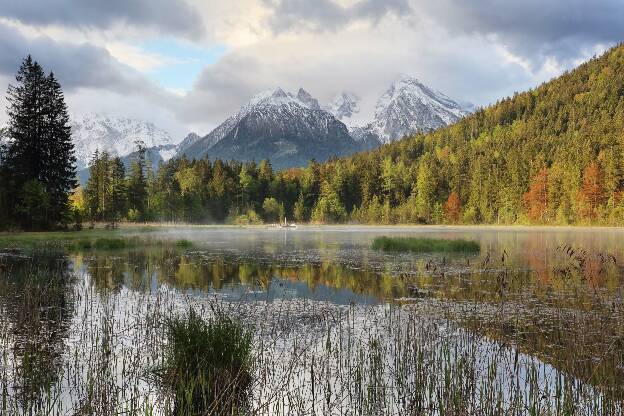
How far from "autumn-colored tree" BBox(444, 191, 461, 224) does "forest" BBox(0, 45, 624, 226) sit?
1.01 ft

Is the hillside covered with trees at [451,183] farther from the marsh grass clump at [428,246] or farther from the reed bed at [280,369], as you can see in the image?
the reed bed at [280,369]

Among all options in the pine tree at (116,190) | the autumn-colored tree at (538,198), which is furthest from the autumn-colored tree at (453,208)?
the pine tree at (116,190)

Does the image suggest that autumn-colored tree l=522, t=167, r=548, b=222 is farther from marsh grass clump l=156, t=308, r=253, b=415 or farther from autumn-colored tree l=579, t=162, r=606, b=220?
marsh grass clump l=156, t=308, r=253, b=415

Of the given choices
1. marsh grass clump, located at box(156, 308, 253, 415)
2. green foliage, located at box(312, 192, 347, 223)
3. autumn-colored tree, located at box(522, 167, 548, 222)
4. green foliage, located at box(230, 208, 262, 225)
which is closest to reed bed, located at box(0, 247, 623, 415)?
marsh grass clump, located at box(156, 308, 253, 415)

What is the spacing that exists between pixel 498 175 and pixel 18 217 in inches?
4617

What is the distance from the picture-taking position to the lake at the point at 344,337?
8.67 meters

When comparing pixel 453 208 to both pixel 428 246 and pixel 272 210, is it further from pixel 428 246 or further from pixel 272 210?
pixel 428 246

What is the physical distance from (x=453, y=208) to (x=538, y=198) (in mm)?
23086

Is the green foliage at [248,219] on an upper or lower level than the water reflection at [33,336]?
upper

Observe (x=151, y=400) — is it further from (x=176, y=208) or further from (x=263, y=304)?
(x=176, y=208)

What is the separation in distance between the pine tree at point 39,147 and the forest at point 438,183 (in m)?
33.0

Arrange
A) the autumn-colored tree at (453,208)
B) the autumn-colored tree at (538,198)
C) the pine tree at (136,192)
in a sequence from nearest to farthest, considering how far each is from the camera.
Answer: the autumn-colored tree at (538,198) < the pine tree at (136,192) < the autumn-colored tree at (453,208)

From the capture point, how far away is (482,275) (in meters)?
24.6

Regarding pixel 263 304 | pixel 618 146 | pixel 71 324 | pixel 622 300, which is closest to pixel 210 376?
pixel 71 324
